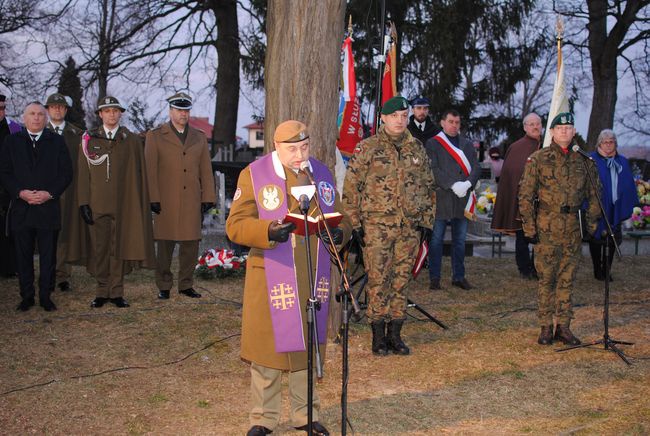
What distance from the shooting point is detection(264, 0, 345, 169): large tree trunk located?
712 centimetres

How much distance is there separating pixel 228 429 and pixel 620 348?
13.3 feet

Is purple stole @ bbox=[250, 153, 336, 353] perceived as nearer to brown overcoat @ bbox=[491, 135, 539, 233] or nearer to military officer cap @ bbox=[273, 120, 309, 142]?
military officer cap @ bbox=[273, 120, 309, 142]

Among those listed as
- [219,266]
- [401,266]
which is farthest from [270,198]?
[219,266]

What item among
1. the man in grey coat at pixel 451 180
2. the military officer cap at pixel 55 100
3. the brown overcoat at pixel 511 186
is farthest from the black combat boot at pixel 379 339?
the military officer cap at pixel 55 100

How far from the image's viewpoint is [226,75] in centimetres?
2309

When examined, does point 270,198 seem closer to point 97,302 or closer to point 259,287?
point 259,287

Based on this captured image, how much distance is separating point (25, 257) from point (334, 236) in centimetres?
503

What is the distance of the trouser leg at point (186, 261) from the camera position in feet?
31.1

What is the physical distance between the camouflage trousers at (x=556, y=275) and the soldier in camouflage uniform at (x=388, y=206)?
1.20 meters

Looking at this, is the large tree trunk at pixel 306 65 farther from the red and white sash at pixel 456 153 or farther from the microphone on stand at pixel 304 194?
the red and white sash at pixel 456 153

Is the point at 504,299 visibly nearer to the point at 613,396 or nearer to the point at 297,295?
the point at 613,396

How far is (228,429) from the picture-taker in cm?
533

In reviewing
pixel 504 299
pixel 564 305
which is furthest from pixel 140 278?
pixel 564 305

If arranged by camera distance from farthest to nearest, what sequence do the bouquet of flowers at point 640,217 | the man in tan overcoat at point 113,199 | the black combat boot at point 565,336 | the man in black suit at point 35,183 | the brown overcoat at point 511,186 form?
1. the bouquet of flowers at point 640,217
2. the brown overcoat at point 511,186
3. the man in tan overcoat at point 113,199
4. the man in black suit at point 35,183
5. the black combat boot at point 565,336
